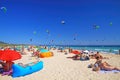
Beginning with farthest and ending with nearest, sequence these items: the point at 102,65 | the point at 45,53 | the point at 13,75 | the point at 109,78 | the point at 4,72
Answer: the point at 45,53, the point at 102,65, the point at 4,72, the point at 13,75, the point at 109,78

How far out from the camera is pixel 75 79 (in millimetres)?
7566

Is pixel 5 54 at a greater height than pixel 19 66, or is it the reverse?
pixel 5 54

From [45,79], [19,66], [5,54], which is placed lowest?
[45,79]

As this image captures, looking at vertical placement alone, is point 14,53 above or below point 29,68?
above

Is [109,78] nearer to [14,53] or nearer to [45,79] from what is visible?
[45,79]

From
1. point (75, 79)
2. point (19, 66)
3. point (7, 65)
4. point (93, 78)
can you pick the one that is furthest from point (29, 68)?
Answer: point (93, 78)

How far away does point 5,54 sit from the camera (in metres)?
8.47

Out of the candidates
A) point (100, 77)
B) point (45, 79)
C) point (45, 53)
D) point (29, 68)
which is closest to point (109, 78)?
point (100, 77)

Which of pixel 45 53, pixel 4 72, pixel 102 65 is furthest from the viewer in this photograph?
pixel 45 53

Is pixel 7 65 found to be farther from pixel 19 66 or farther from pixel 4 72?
pixel 19 66

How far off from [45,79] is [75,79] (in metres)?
1.41

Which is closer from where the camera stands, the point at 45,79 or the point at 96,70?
the point at 45,79

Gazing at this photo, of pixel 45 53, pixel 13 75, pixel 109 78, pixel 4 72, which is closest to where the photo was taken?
pixel 109 78

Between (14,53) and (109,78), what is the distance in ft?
16.3
